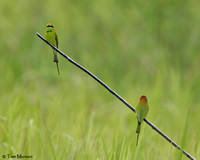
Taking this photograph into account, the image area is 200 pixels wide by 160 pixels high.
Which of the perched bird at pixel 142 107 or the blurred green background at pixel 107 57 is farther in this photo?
the blurred green background at pixel 107 57

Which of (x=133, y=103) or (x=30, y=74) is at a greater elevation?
(x=30, y=74)

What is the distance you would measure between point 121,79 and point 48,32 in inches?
183

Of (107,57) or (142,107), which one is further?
(107,57)

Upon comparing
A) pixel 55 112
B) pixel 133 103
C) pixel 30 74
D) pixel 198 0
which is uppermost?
pixel 198 0

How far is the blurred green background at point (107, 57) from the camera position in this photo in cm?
441

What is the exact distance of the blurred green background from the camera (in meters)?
4.41

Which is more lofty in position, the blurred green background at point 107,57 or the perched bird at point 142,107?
the blurred green background at point 107,57

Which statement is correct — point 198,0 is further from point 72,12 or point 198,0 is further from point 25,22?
point 25,22

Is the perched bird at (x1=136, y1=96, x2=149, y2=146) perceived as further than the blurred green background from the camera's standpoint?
No

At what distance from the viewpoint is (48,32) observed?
5.47 ft

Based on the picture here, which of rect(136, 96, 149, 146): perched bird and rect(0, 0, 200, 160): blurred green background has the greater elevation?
rect(0, 0, 200, 160): blurred green background

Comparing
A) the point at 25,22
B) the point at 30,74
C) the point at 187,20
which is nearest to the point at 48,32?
the point at 30,74

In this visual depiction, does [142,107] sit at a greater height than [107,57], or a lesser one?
lesser

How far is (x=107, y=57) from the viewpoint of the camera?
22.8 feet
